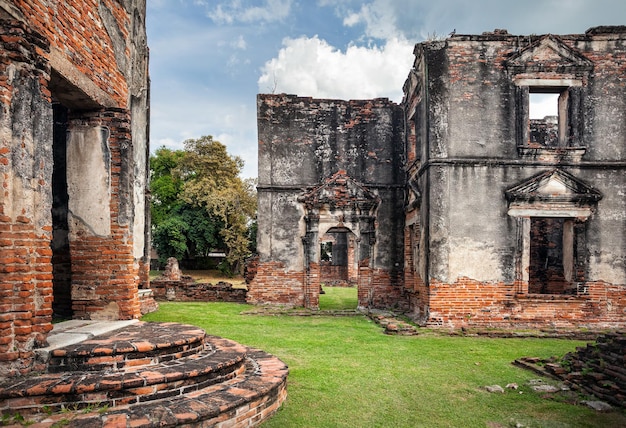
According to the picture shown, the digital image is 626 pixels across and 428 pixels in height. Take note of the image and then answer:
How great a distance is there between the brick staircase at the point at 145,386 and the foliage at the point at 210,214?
20.9 m

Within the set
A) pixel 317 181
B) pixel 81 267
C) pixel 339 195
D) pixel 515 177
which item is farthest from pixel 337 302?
pixel 81 267

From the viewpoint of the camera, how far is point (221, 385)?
16.5 feet

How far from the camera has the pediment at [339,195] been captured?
47.2 feet

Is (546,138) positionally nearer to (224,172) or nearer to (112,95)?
(112,95)

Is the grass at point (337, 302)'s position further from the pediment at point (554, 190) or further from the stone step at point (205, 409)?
the stone step at point (205, 409)

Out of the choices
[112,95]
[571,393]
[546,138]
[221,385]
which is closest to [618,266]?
[546,138]

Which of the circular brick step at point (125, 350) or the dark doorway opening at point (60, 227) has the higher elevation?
the dark doorway opening at point (60, 227)

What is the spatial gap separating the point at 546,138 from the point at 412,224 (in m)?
5.33

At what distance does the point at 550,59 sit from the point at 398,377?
8.86m

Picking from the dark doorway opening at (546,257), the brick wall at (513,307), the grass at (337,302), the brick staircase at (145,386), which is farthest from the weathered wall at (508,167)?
the brick staircase at (145,386)

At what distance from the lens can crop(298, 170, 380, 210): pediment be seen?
566 inches

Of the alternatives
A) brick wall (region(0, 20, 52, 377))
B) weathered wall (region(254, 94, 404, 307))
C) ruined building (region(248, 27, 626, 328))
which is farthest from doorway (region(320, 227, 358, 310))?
brick wall (region(0, 20, 52, 377))

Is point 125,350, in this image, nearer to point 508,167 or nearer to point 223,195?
point 508,167

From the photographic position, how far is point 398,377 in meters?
6.89
